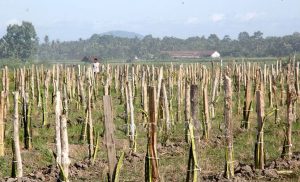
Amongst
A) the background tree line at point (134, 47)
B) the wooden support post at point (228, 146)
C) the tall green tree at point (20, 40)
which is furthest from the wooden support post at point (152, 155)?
the tall green tree at point (20, 40)

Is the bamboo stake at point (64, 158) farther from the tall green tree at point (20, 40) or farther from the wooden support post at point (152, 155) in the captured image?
the tall green tree at point (20, 40)

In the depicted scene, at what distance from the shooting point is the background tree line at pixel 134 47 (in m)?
74.4

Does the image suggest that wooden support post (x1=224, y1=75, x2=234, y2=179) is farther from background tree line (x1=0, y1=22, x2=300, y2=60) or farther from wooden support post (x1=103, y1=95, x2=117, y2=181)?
background tree line (x1=0, y1=22, x2=300, y2=60)

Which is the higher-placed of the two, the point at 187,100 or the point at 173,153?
the point at 187,100

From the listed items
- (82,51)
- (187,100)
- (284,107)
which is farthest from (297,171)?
(82,51)

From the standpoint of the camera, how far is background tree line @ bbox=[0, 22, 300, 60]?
2931 inches

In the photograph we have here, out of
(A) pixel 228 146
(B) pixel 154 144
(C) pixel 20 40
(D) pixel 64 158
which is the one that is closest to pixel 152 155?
(B) pixel 154 144

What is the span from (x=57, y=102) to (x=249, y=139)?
18.7 ft

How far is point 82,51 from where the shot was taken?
104 meters

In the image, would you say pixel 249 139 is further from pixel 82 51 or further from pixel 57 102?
pixel 82 51

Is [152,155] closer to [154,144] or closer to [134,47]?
[154,144]


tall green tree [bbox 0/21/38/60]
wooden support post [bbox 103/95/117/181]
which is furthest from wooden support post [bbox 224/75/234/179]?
tall green tree [bbox 0/21/38/60]

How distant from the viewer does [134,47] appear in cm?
9850

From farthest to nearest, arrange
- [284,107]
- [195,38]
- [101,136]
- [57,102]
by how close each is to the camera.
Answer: [195,38] < [284,107] < [101,136] < [57,102]
